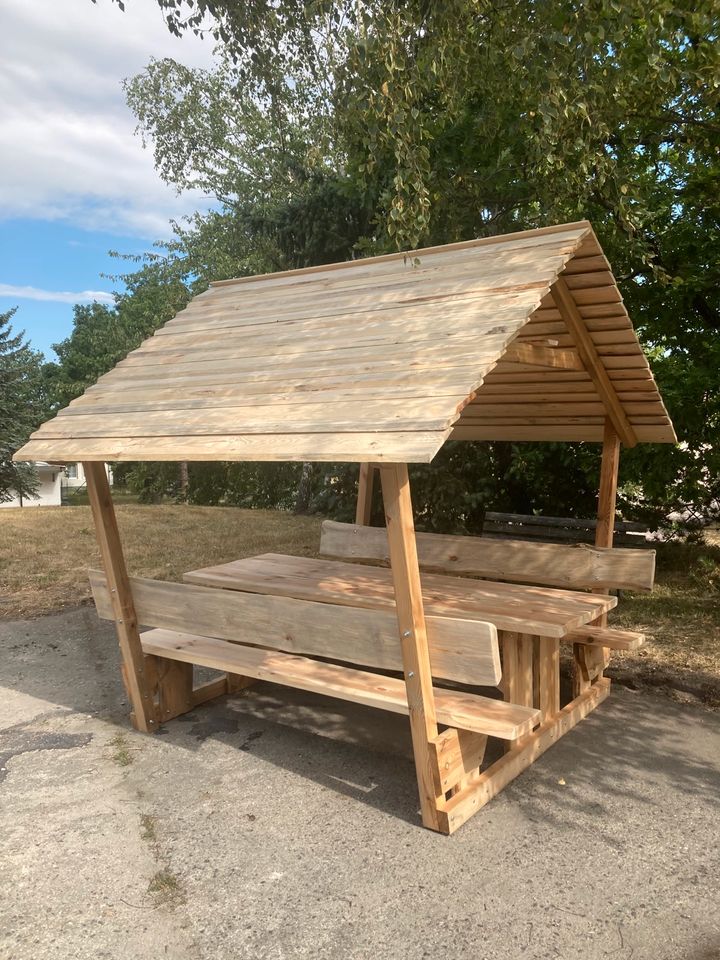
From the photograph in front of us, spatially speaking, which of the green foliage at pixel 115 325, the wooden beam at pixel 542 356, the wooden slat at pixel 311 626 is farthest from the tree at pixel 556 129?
the green foliage at pixel 115 325

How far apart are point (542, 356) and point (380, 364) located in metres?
1.42

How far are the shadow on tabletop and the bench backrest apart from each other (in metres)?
0.95

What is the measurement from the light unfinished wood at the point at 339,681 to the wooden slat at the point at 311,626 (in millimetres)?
161

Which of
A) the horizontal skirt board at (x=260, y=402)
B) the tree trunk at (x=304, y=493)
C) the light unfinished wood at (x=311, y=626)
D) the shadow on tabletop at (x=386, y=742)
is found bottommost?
the tree trunk at (x=304, y=493)

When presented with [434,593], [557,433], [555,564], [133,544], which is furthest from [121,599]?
[133,544]

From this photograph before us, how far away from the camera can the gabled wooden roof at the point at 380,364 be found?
361 centimetres

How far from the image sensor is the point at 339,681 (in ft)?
14.2

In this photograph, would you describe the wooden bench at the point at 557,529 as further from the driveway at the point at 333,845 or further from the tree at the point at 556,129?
the driveway at the point at 333,845

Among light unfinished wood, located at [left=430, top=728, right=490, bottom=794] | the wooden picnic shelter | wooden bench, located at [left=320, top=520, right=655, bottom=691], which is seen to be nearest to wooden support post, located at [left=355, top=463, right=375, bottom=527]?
wooden bench, located at [left=320, top=520, right=655, bottom=691]

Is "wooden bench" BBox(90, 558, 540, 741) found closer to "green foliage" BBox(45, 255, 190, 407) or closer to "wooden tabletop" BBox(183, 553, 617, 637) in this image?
"wooden tabletop" BBox(183, 553, 617, 637)

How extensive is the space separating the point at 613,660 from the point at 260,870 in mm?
4149

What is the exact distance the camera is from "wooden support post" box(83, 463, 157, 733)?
504cm

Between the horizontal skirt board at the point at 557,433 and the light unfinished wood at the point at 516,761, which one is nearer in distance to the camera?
the light unfinished wood at the point at 516,761

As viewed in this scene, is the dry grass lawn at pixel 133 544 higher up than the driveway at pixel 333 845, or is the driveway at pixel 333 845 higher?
the driveway at pixel 333 845
